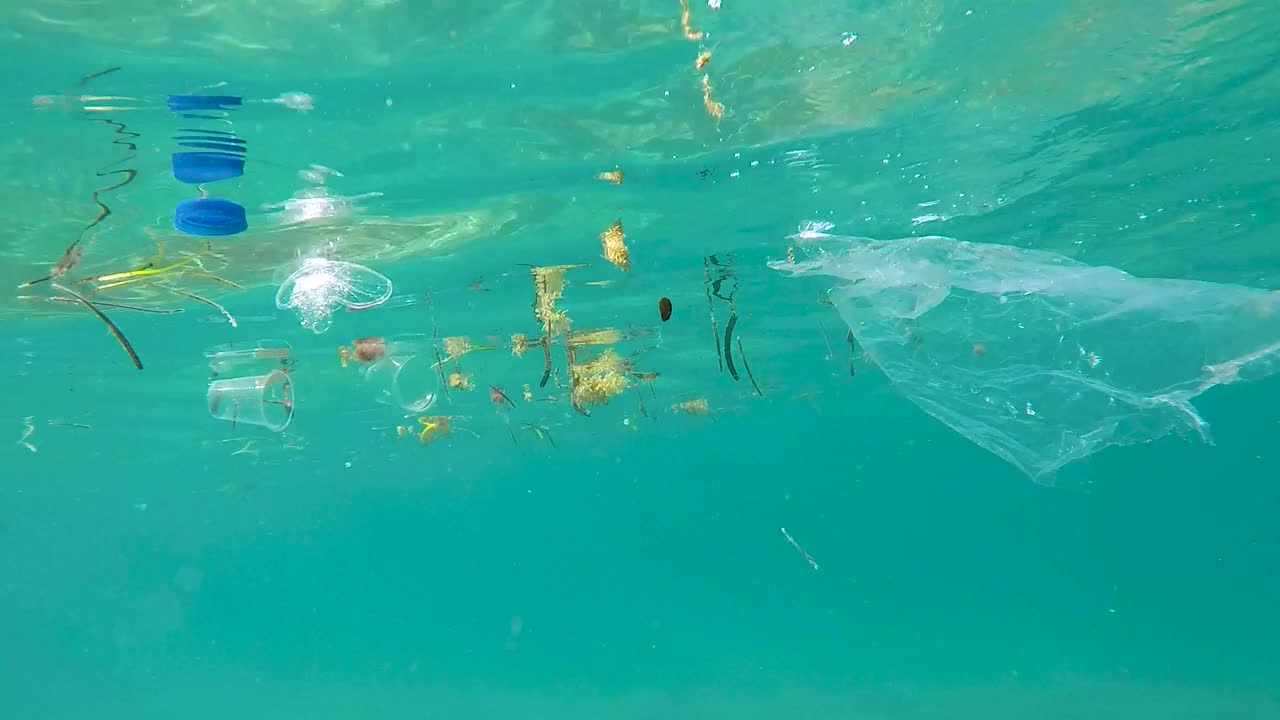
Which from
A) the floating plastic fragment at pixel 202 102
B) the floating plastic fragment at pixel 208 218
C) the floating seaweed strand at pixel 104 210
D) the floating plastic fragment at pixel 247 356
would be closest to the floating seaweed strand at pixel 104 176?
the floating seaweed strand at pixel 104 210

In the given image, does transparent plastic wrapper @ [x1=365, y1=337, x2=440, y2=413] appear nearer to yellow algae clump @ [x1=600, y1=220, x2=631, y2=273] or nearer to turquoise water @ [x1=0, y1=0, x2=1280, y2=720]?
turquoise water @ [x1=0, y1=0, x2=1280, y2=720]

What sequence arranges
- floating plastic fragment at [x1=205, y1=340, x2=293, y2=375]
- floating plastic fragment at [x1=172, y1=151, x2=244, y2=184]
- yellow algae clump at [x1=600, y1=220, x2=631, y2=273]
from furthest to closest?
floating plastic fragment at [x1=205, y1=340, x2=293, y2=375] → yellow algae clump at [x1=600, y1=220, x2=631, y2=273] → floating plastic fragment at [x1=172, y1=151, x2=244, y2=184]

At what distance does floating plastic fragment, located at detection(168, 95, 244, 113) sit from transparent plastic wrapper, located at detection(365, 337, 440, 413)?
34.2 ft

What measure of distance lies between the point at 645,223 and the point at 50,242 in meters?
10.2

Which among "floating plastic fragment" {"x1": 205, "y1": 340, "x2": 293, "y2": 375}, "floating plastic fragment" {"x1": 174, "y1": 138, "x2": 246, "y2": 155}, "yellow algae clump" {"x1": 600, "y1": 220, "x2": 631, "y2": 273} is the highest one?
"floating plastic fragment" {"x1": 174, "y1": 138, "x2": 246, "y2": 155}

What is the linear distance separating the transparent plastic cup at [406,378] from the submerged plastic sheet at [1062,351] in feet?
41.0

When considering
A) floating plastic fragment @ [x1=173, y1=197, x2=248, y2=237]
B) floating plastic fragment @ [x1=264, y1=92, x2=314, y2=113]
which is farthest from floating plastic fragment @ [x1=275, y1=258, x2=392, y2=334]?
floating plastic fragment @ [x1=264, y1=92, x2=314, y2=113]

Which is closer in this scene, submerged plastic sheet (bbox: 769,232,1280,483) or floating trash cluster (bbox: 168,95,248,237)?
floating trash cluster (bbox: 168,95,248,237)

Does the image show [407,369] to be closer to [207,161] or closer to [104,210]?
[104,210]

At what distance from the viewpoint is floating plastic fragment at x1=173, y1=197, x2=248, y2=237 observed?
8.59 metres

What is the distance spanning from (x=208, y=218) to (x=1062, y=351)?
10.8 meters

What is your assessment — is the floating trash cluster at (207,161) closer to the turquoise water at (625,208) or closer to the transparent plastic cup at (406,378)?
the turquoise water at (625,208)

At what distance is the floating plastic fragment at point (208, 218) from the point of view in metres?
8.59

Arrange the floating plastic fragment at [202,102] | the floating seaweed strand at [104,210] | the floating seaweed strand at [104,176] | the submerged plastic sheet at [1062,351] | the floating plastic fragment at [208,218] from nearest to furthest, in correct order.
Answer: the floating seaweed strand at [104,210], the floating plastic fragment at [202,102], the floating plastic fragment at [208,218], the floating seaweed strand at [104,176], the submerged plastic sheet at [1062,351]
